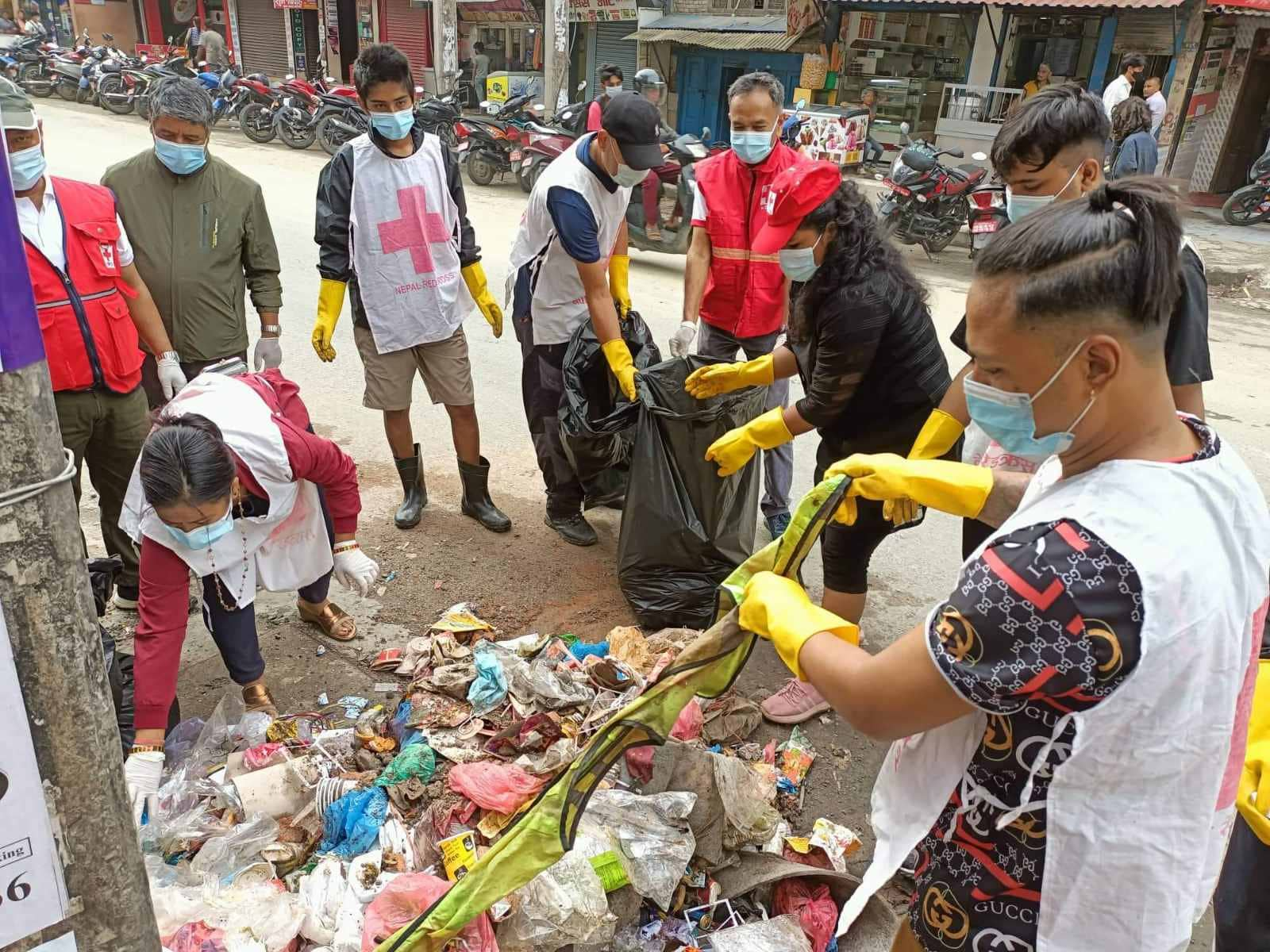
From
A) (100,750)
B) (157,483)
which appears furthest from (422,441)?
(100,750)

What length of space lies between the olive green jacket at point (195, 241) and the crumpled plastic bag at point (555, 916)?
91.7 inches

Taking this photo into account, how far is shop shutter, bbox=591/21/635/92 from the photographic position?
633 inches

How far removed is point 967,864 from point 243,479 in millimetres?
1968

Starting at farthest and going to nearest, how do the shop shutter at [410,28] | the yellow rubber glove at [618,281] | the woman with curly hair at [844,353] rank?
1. the shop shutter at [410,28]
2. the yellow rubber glove at [618,281]
3. the woman with curly hair at [844,353]

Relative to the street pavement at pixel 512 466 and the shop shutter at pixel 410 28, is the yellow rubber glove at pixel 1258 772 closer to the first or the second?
the street pavement at pixel 512 466

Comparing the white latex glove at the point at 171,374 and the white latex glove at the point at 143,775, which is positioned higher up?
the white latex glove at the point at 171,374

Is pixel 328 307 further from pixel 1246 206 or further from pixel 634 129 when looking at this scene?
pixel 1246 206

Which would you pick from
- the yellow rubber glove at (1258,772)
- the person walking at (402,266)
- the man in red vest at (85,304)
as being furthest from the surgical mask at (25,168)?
the yellow rubber glove at (1258,772)

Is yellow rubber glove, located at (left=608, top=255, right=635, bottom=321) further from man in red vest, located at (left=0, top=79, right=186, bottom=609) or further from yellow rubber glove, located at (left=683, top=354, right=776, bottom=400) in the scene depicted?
man in red vest, located at (left=0, top=79, right=186, bottom=609)

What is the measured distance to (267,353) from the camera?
3594 millimetres

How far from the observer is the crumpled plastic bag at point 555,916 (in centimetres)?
186

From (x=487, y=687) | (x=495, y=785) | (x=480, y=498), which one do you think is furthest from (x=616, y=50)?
(x=495, y=785)

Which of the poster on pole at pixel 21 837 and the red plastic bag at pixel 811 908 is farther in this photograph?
the red plastic bag at pixel 811 908

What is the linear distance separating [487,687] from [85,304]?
164 cm
